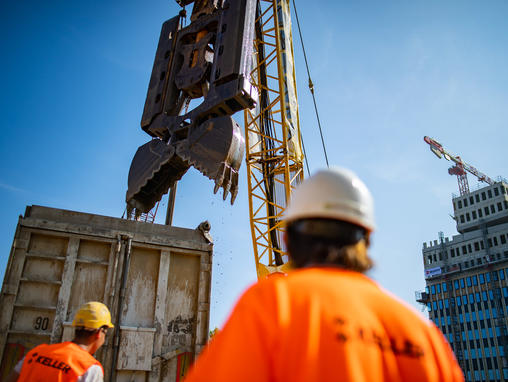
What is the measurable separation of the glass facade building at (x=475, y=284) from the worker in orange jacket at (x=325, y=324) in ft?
220

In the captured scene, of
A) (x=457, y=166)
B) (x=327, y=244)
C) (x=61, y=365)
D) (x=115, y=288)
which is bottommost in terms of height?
(x=61, y=365)

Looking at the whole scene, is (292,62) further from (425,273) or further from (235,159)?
(425,273)

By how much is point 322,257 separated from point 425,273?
253 ft

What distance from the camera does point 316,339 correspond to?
1.06 meters

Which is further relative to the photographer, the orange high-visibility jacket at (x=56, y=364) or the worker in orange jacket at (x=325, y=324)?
the orange high-visibility jacket at (x=56, y=364)

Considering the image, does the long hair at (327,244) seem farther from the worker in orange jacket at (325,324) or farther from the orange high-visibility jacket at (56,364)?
the orange high-visibility jacket at (56,364)

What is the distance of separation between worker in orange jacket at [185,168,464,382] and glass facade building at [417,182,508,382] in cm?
6709

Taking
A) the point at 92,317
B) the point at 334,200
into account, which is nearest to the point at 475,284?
the point at 92,317

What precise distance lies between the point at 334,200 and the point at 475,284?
237 ft

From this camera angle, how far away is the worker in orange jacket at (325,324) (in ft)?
3.38

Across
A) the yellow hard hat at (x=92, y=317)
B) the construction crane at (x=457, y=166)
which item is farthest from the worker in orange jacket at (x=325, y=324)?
the construction crane at (x=457, y=166)

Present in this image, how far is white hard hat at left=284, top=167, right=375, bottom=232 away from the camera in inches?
54.1

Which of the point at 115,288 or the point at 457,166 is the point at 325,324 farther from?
the point at 457,166

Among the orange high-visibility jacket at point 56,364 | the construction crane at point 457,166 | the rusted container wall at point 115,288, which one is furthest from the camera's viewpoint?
the construction crane at point 457,166
